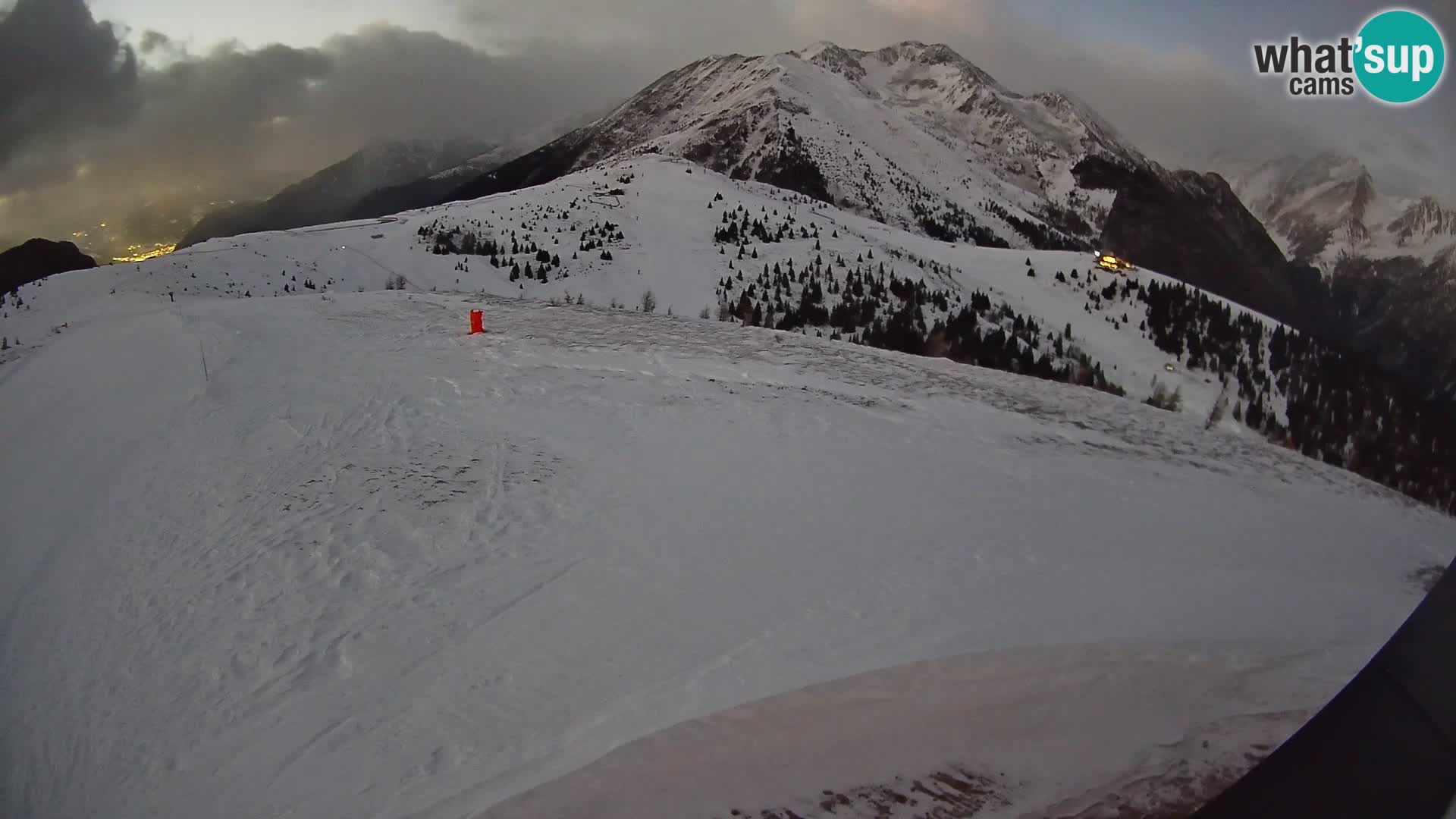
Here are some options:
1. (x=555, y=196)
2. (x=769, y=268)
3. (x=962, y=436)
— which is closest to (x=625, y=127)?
(x=555, y=196)

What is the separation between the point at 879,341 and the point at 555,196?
866 inches

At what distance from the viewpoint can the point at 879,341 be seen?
41.3 feet

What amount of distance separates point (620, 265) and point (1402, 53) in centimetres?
1972

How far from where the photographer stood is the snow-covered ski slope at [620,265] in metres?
13.8

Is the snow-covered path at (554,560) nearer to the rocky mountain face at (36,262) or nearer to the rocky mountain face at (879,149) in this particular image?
the rocky mountain face at (36,262)

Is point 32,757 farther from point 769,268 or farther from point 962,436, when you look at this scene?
point 769,268

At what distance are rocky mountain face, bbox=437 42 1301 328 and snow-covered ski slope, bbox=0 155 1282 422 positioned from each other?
6.03m

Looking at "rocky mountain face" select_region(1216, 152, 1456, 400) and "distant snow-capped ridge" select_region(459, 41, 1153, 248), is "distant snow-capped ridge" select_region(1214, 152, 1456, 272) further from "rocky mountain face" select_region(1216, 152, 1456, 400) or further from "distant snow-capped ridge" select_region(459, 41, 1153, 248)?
"distant snow-capped ridge" select_region(459, 41, 1153, 248)

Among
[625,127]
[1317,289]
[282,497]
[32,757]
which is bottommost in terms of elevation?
[32,757]

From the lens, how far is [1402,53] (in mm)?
1394

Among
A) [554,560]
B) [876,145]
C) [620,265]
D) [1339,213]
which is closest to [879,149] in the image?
[876,145]

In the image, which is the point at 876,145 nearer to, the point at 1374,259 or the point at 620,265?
the point at 620,265

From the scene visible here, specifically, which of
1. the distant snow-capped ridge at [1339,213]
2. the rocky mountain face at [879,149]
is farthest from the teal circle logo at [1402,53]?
the rocky mountain face at [879,149]

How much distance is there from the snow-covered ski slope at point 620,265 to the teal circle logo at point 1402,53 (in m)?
5.26
